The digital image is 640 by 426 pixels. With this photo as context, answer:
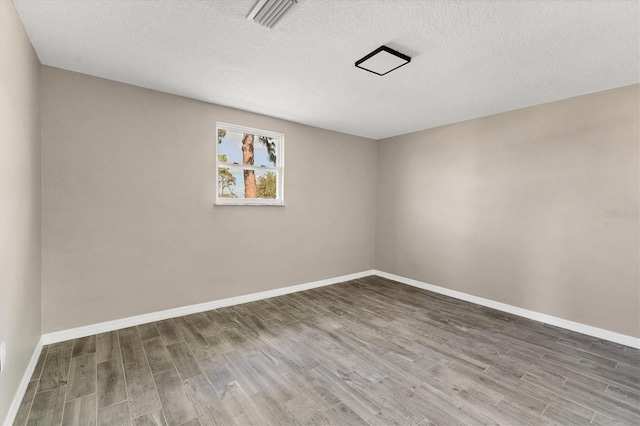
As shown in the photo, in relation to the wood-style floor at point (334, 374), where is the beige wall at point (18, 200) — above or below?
above

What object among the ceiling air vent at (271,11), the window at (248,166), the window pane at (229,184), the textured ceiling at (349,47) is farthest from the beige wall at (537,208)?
the ceiling air vent at (271,11)

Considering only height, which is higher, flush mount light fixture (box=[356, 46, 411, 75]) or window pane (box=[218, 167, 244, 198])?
flush mount light fixture (box=[356, 46, 411, 75])

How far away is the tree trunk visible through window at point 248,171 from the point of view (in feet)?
13.0

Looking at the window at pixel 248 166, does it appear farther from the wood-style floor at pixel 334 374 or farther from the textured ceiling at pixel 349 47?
the wood-style floor at pixel 334 374

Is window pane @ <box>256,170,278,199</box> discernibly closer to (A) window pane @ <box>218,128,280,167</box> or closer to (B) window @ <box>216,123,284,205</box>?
(B) window @ <box>216,123,284,205</box>

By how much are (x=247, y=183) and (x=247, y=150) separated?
1.53ft

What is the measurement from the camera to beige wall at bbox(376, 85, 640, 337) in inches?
114

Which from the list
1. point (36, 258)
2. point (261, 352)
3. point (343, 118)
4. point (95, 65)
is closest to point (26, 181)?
point (36, 258)

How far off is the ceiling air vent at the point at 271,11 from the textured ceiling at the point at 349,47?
6cm

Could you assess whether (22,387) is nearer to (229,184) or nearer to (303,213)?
(229,184)

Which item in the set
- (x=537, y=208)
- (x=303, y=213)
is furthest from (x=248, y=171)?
(x=537, y=208)

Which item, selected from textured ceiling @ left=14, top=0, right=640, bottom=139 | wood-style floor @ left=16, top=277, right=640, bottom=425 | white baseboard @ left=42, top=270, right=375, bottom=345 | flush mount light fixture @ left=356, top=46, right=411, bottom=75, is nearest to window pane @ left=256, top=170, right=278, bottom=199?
textured ceiling @ left=14, top=0, right=640, bottom=139

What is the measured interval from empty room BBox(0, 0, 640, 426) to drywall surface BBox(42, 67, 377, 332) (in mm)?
22

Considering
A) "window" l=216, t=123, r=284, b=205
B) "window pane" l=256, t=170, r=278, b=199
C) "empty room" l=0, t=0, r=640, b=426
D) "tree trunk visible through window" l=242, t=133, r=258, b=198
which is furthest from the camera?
"window pane" l=256, t=170, r=278, b=199
